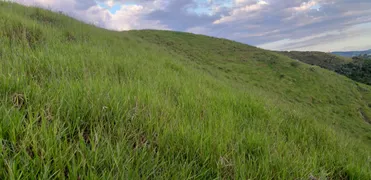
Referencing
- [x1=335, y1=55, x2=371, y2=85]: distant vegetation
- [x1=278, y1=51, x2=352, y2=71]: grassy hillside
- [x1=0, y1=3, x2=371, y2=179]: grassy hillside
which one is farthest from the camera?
[x1=278, y1=51, x2=352, y2=71]: grassy hillside

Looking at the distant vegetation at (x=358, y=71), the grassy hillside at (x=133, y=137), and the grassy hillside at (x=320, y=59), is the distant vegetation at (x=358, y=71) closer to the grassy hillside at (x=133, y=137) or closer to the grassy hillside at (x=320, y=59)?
the grassy hillside at (x=320, y=59)

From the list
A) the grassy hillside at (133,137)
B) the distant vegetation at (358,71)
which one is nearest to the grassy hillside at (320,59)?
A: the distant vegetation at (358,71)

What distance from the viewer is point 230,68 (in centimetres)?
2983

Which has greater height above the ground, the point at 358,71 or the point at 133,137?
the point at 358,71

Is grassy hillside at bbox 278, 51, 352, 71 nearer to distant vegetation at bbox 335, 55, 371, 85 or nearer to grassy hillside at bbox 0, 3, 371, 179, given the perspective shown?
distant vegetation at bbox 335, 55, 371, 85

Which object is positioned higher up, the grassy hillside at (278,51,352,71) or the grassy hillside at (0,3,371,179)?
the grassy hillside at (278,51,352,71)

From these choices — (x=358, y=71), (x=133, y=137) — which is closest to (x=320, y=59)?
(x=358, y=71)

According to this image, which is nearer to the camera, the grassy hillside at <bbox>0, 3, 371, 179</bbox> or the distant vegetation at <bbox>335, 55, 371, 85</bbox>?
the grassy hillside at <bbox>0, 3, 371, 179</bbox>

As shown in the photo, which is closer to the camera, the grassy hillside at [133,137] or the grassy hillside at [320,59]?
the grassy hillside at [133,137]

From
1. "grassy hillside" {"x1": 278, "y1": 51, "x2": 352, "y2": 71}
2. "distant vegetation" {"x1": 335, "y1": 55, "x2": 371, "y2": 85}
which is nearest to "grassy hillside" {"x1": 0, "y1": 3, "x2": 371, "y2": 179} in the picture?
"distant vegetation" {"x1": 335, "y1": 55, "x2": 371, "y2": 85}

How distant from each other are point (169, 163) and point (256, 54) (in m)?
43.6

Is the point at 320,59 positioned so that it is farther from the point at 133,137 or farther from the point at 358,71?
the point at 133,137

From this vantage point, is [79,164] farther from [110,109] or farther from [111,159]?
[110,109]

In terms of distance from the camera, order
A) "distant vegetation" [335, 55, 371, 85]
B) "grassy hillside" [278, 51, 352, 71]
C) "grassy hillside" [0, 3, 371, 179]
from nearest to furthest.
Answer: "grassy hillside" [0, 3, 371, 179] < "distant vegetation" [335, 55, 371, 85] < "grassy hillside" [278, 51, 352, 71]
